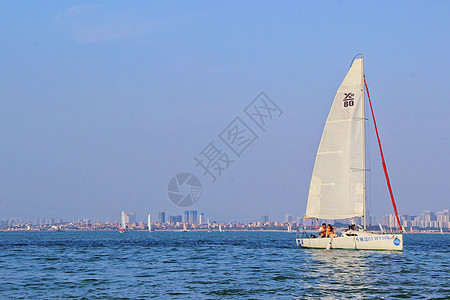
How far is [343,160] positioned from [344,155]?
503 mm

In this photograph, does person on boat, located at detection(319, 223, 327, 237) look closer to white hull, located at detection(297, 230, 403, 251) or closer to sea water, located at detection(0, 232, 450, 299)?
white hull, located at detection(297, 230, 403, 251)

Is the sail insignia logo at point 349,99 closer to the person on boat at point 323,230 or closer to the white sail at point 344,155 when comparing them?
the white sail at point 344,155

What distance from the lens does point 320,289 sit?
2939cm

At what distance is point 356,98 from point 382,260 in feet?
60.2

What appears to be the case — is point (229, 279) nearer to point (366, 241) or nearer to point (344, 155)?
point (366, 241)

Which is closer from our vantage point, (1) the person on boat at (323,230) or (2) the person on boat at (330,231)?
(2) the person on boat at (330,231)

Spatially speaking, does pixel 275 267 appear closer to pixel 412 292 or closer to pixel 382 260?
pixel 382 260

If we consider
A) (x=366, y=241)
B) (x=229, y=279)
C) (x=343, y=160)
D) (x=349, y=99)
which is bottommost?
(x=229, y=279)

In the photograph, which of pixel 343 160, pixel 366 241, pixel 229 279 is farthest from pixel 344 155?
pixel 229 279

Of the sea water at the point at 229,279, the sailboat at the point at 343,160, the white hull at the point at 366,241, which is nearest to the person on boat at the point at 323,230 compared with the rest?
the sailboat at the point at 343,160

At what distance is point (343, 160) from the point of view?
5706 cm

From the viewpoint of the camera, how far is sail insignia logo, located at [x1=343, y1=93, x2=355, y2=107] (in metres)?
56.8

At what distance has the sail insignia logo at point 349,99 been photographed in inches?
2237

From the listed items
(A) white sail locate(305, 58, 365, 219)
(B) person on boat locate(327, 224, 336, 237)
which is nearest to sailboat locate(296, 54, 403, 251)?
(A) white sail locate(305, 58, 365, 219)
